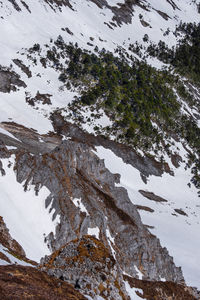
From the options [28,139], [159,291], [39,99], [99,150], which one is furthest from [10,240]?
[39,99]

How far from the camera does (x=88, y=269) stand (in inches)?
443

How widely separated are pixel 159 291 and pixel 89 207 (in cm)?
1066

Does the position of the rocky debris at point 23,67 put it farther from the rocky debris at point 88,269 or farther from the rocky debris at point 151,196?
the rocky debris at point 88,269

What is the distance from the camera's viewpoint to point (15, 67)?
6438 cm

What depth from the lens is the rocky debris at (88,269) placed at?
35.1ft

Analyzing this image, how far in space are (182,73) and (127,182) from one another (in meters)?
81.6

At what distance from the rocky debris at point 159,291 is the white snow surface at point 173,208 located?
11.5m

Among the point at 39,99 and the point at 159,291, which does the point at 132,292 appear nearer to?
the point at 159,291

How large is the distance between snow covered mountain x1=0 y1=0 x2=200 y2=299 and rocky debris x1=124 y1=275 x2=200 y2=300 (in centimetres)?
14

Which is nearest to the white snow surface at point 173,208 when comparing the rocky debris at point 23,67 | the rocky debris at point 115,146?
the rocky debris at point 115,146

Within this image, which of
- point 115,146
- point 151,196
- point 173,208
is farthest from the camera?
point 115,146

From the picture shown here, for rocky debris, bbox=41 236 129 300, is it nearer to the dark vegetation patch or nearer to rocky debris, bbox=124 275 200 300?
rocky debris, bbox=124 275 200 300

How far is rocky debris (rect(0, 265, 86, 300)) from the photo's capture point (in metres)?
7.05

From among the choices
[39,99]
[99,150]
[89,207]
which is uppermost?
[39,99]
